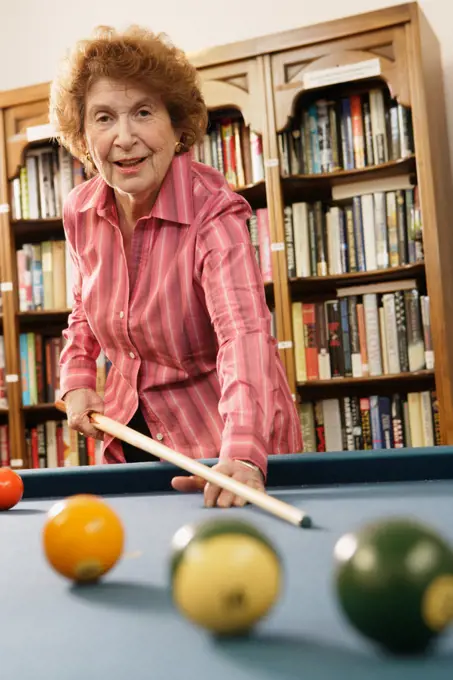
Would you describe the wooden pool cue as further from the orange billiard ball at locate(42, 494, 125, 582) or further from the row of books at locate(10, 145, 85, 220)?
the row of books at locate(10, 145, 85, 220)

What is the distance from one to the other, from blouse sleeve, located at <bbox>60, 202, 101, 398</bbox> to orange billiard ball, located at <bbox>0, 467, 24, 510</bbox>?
610 mm

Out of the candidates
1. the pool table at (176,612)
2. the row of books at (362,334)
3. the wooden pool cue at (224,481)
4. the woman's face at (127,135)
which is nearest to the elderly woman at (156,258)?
the woman's face at (127,135)

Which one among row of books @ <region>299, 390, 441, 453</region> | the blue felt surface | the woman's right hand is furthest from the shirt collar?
row of books @ <region>299, 390, 441, 453</region>

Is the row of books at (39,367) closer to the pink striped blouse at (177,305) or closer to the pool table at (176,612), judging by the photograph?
the pink striped blouse at (177,305)

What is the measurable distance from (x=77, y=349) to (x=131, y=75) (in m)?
0.72

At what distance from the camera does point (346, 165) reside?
2.97 m

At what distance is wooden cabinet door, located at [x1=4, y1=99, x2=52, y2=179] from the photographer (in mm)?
3244

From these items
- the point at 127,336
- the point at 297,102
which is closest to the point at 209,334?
the point at 127,336

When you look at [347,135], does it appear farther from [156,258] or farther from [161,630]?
[161,630]

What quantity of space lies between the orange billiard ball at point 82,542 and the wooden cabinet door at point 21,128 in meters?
2.69

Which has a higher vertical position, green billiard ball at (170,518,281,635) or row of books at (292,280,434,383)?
row of books at (292,280,434,383)

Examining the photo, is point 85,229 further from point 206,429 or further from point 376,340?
point 376,340

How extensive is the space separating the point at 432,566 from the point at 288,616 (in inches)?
5.9

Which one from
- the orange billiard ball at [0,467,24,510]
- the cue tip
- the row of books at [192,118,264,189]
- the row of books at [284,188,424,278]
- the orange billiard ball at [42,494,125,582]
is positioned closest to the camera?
the orange billiard ball at [42,494,125,582]
